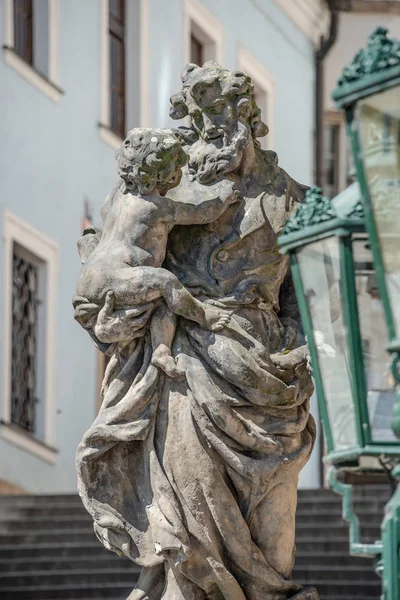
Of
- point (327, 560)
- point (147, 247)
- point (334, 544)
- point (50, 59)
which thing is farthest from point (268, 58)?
point (147, 247)

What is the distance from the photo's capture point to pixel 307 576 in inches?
796

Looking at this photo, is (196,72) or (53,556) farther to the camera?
(53,556)

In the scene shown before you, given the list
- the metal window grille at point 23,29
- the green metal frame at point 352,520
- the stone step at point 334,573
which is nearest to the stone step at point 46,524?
the stone step at point 334,573

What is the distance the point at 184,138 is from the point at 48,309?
20.1 metres

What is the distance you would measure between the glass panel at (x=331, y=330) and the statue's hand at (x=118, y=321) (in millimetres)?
2040

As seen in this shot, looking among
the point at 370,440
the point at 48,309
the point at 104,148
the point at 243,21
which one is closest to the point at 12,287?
the point at 48,309

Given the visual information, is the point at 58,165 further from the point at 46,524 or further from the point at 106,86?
the point at 46,524

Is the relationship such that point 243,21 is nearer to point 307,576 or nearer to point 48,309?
point 48,309

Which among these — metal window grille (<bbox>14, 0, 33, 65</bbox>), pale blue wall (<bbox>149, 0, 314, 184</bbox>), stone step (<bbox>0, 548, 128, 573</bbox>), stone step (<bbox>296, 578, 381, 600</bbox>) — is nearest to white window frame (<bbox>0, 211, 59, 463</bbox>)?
metal window grille (<bbox>14, 0, 33, 65</bbox>)

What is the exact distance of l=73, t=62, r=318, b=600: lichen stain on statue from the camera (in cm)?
1115

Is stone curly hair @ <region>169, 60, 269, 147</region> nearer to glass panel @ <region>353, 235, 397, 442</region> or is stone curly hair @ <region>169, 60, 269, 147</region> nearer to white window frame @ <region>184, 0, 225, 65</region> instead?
glass panel @ <region>353, 235, 397, 442</region>

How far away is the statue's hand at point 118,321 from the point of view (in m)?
11.2

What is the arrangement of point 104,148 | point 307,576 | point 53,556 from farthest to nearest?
1. point 104,148
2. point 53,556
3. point 307,576

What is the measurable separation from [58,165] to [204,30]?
502 cm
